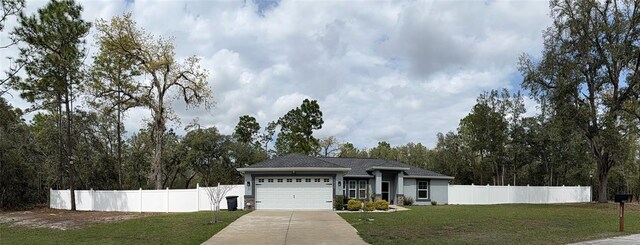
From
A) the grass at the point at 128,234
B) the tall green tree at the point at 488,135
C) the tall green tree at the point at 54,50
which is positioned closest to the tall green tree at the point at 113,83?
the tall green tree at the point at 54,50

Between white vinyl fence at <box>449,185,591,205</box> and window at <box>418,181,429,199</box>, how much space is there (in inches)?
79.2

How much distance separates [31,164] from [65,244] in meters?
26.8

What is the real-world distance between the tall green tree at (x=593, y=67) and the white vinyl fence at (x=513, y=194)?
780 cm

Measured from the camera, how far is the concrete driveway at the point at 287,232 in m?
12.6

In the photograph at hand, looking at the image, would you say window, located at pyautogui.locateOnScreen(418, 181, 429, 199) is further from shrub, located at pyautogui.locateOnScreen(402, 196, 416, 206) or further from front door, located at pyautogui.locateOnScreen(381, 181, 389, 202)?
front door, located at pyautogui.locateOnScreen(381, 181, 389, 202)

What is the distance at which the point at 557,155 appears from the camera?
48.5 m

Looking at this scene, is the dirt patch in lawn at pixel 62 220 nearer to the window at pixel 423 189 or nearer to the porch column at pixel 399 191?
the porch column at pixel 399 191

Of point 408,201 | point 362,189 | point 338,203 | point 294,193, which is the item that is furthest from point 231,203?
point 408,201

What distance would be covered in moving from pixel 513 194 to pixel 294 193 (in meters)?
19.3

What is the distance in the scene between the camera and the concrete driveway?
496 inches

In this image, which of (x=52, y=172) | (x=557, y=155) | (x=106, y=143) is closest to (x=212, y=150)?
(x=106, y=143)

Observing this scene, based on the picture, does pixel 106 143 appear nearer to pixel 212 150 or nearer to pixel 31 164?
pixel 31 164

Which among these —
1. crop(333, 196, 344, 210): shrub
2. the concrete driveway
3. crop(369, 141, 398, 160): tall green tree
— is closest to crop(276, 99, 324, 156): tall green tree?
crop(369, 141, 398, 160): tall green tree

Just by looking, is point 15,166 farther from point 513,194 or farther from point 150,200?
point 513,194
